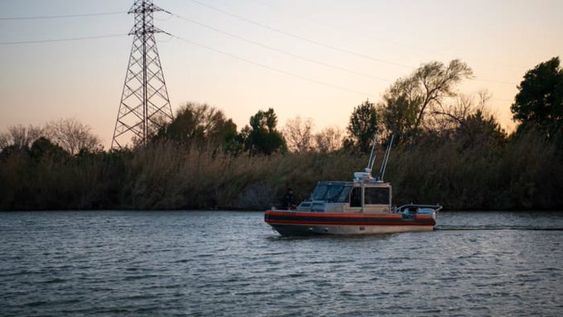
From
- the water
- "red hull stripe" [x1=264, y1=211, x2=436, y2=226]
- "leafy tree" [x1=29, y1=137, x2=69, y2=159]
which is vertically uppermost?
"leafy tree" [x1=29, y1=137, x2=69, y2=159]

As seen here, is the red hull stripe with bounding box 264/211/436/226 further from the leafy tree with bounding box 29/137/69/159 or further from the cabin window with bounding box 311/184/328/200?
the leafy tree with bounding box 29/137/69/159

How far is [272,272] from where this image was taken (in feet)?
99.3

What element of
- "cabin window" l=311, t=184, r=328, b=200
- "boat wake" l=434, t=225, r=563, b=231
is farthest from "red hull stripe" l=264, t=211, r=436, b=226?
"boat wake" l=434, t=225, r=563, b=231

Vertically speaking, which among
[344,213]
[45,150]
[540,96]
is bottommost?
[344,213]

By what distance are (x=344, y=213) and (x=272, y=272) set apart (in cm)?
1160

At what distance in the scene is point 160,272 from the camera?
3047 centimetres

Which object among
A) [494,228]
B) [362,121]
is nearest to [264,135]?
[362,121]

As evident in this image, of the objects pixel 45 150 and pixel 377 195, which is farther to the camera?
pixel 45 150

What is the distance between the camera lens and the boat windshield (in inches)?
1631

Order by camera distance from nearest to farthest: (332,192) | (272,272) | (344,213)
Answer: (272,272)
(344,213)
(332,192)

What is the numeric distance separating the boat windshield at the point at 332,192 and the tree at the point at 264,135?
2689 inches

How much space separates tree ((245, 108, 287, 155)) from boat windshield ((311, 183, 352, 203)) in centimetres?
6831

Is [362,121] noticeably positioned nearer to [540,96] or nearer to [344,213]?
[540,96]

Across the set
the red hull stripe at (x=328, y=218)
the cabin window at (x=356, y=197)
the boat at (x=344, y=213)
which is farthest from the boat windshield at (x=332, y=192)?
the red hull stripe at (x=328, y=218)
